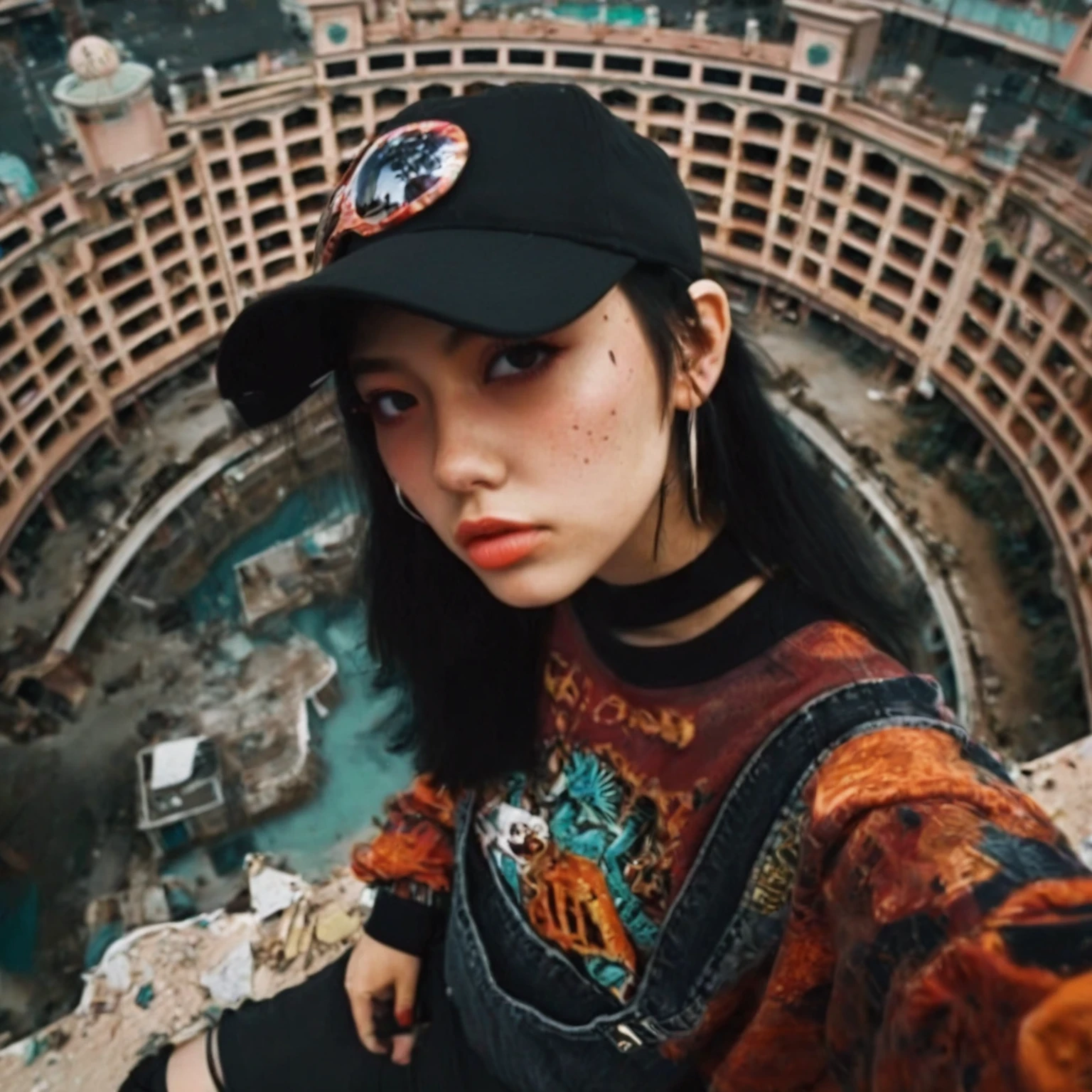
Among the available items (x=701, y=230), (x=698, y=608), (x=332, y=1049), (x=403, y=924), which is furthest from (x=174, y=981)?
(x=701, y=230)

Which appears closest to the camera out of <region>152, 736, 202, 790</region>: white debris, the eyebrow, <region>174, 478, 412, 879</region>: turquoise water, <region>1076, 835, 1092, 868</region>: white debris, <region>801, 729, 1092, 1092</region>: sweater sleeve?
<region>801, 729, 1092, 1092</region>: sweater sleeve

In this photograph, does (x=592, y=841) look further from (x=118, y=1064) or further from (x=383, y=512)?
(x=118, y=1064)

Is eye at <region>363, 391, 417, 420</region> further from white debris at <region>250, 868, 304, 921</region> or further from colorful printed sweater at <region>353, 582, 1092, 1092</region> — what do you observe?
white debris at <region>250, 868, 304, 921</region>

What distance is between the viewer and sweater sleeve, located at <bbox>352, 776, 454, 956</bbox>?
477 centimetres

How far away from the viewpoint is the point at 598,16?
71.9 ft

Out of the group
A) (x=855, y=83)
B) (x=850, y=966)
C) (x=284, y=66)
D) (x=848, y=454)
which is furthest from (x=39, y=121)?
(x=850, y=966)

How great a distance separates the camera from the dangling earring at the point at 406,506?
11.3 ft

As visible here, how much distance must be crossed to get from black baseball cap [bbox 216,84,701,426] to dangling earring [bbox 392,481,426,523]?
2.29 feet

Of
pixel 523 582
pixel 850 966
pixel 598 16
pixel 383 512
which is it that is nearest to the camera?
pixel 850 966

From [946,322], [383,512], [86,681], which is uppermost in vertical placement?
[383,512]

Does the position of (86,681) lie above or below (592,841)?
below

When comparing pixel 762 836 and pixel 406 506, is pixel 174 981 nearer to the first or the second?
pixel 406 506

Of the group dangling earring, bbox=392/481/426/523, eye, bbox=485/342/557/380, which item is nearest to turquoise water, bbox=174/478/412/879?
dangling earring, bbox=392/481/426/523

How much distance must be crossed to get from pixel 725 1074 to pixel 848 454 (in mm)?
18887
